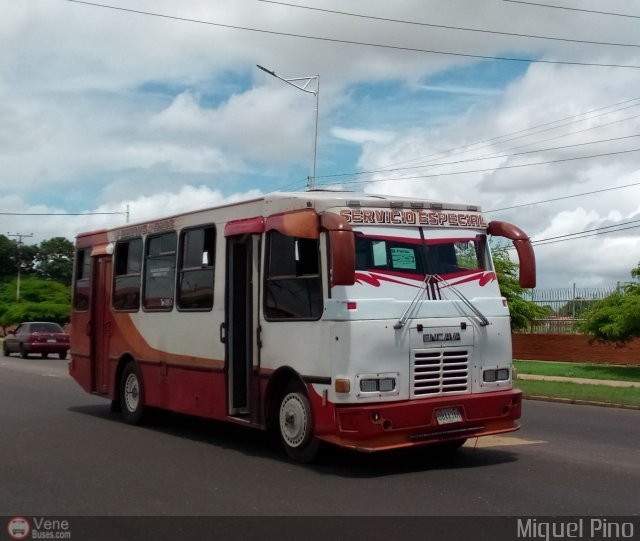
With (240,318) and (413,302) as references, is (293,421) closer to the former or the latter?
(240,318)

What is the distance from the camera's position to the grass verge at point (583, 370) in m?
23.9

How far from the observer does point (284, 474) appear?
9.15m

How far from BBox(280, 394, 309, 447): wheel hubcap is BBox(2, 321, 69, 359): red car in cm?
2609

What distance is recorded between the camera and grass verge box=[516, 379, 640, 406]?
1681 centimetres

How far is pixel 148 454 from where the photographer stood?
10.6 meters

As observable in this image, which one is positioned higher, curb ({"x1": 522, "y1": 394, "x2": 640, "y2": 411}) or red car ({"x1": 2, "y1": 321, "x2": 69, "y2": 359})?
red car ({"x1": 2, "y1": 321, "x2": 69, "y2": 359})

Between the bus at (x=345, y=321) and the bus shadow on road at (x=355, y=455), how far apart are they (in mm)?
317

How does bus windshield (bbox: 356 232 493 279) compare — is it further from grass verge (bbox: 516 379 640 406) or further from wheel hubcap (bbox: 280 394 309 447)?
grass verge (bbox: 516 379 640 406)

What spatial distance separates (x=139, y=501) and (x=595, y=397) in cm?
1148

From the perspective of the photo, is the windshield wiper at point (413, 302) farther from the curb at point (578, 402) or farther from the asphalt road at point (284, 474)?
the curb at point (578, 402)

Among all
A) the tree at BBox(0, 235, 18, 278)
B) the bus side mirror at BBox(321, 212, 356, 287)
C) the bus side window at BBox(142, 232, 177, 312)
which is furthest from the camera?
the tree at BBox(0, 235, 18, 278)
